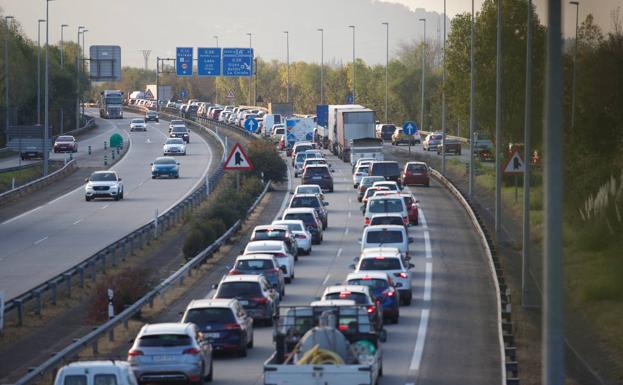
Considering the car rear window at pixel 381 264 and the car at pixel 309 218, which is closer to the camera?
the car rear window at pixel 381 264

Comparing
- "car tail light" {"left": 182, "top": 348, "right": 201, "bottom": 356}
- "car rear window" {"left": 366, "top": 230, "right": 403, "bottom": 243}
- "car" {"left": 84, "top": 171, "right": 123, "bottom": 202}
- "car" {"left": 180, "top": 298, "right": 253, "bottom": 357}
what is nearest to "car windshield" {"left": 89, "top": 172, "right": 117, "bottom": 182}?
"car" {"left": 84, "top": 171, "right": 123, "bottom": 202}

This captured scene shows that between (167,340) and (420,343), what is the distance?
26.3 ft

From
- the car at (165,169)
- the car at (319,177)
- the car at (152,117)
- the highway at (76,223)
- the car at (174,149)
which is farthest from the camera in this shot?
the car at (152,117)

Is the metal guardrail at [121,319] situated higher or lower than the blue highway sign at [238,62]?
lower

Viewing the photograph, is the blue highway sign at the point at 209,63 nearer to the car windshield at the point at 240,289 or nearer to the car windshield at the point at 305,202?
the car windshield at the point at 305,202

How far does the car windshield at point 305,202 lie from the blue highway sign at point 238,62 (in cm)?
6655

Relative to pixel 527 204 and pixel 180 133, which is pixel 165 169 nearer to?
pixel 180 133

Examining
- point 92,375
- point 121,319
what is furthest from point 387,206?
point 92,375

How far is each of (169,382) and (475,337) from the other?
31.0 ft

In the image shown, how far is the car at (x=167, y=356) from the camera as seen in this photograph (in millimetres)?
23734

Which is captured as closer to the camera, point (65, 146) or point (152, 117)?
point (65, 146)

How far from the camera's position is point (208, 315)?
90.6 feet

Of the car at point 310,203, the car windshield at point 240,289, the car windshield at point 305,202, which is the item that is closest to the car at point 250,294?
the car windshield at point 240,289

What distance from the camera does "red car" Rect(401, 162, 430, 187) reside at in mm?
73188
